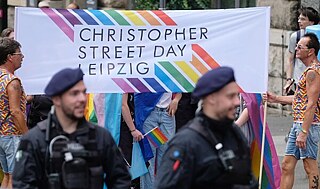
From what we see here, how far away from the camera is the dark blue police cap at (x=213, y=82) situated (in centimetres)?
565

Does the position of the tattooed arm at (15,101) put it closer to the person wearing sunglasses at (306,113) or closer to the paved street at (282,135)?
the person wearing sunglasses at (306,113)

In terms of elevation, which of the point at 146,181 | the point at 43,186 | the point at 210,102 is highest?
the point at 210,102

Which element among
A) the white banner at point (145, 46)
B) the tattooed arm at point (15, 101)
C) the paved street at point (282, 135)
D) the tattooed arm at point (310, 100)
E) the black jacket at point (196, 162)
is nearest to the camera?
the black jacket at point (196, 162)

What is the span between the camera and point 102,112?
9.95 metres

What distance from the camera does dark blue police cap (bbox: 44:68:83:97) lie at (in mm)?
5910

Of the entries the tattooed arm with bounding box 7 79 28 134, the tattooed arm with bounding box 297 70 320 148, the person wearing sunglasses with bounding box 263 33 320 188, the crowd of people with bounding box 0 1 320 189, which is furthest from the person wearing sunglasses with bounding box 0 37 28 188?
the crowd of people with bounding box 0 1 320 189

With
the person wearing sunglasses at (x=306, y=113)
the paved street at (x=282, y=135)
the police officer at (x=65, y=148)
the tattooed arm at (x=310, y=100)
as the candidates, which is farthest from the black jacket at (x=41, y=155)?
the paved street at (x=282, y=135)

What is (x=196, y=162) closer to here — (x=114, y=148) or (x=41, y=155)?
(x=114, y=148)

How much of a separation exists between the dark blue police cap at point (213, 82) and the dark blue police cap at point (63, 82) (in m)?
0.74

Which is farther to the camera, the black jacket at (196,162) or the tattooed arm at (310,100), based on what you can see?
the tattooed arm at (310,100)

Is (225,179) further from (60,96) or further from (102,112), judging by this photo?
(102,112)

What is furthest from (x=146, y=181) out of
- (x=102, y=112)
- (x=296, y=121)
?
(x=296, y=121)

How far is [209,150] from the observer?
222 inches

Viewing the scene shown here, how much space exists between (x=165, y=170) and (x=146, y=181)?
15.0ft
